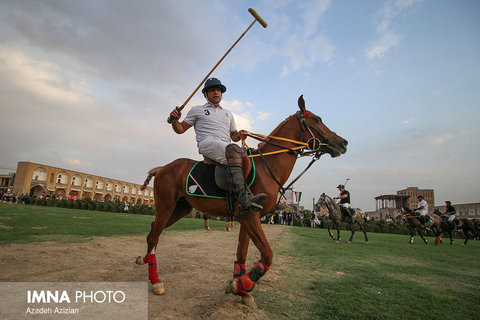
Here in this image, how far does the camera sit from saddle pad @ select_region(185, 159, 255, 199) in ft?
11.8

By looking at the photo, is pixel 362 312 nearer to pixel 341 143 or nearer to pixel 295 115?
pixel 341 143

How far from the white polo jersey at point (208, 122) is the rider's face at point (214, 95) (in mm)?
89

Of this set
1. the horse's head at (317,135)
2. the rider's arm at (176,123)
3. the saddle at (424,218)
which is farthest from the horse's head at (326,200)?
the rider's arm at (176,123)

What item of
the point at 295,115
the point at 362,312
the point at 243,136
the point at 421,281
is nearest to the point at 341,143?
the point at 295,115

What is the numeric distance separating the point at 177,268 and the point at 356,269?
4406 mm

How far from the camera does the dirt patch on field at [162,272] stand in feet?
9.71

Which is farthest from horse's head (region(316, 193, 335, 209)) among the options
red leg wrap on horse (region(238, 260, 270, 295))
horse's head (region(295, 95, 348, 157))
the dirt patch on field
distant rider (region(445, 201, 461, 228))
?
red leg wrap on horse (region(238, 260, 270, 295))

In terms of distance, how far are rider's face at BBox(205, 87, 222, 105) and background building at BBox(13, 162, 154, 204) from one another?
52.2 meters

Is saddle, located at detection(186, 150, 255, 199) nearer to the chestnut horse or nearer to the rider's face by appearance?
the chestnut horse

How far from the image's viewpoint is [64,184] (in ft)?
228

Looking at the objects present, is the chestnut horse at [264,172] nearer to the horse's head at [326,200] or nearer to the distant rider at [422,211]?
the horse's head at [326,200]

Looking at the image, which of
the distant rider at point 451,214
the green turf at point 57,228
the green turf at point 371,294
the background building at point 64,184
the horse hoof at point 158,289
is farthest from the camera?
the background building at point 64,184

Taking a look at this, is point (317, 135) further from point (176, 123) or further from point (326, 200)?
point (326, 200)

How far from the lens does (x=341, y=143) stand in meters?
4.11
